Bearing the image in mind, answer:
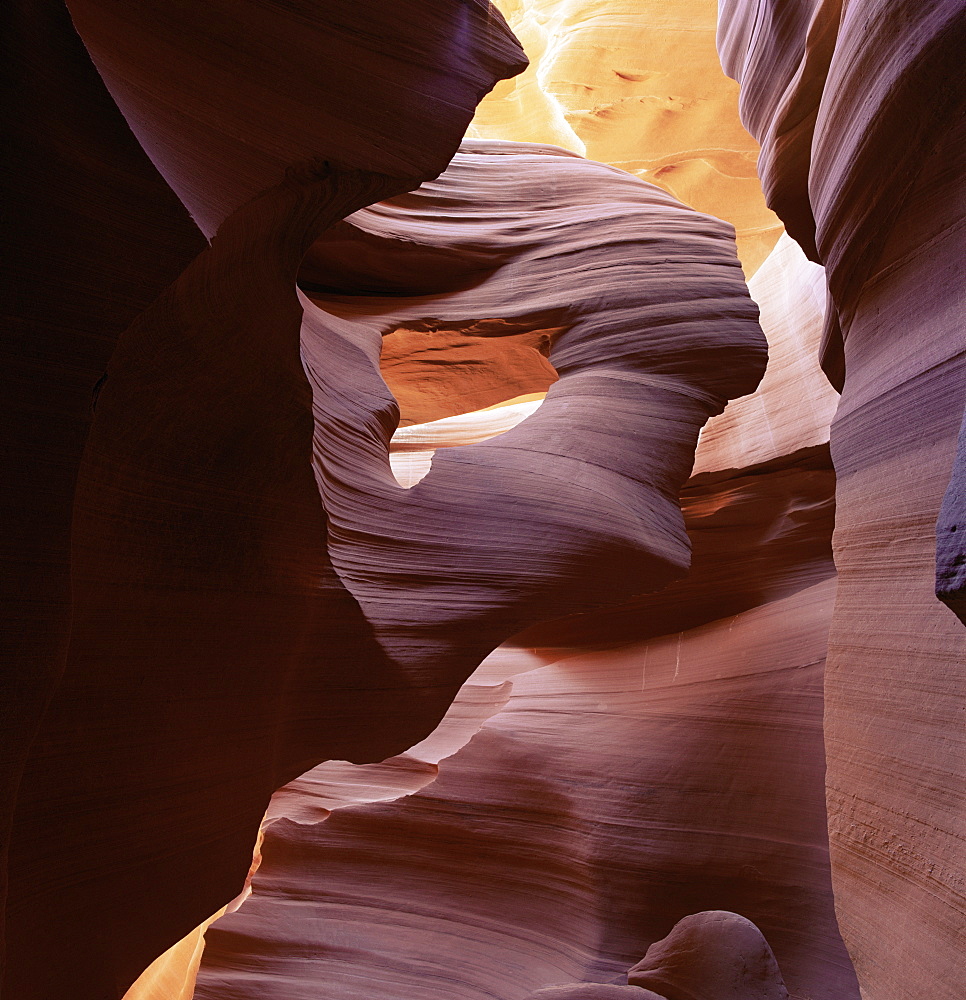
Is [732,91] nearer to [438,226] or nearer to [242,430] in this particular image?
[438,226]

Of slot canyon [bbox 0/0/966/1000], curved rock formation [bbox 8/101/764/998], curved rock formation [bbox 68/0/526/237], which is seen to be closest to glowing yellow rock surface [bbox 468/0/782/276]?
slot canyon [bbox 0/0/966/1000]

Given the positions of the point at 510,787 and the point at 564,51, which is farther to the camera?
the point at 564,51

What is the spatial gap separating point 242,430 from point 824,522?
3.95m

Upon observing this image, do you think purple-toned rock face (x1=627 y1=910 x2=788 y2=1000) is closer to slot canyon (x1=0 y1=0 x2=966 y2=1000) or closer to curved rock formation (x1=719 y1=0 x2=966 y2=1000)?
slot canyon (x1=0 y1=0 x2=966 y2=1000)

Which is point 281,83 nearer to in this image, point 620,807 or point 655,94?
point 620,807

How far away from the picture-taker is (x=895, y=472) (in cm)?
256

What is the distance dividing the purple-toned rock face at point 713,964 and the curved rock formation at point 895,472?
0.45 m

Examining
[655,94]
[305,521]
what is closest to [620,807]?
[305,521]

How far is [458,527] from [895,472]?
59.8 inches

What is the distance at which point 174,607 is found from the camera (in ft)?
7.73

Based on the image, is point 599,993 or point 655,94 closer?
point 599,993

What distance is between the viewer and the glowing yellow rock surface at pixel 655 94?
20.4 ft

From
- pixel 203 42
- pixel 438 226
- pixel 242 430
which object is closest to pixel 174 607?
pixel 242 430

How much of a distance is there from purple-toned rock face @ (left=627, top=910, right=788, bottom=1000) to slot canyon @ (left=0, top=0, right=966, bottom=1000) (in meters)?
0.01
